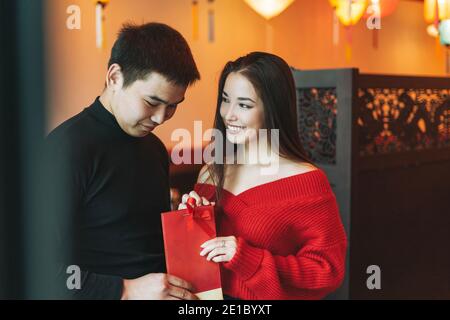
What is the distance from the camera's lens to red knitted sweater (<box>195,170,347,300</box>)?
753 millimetres

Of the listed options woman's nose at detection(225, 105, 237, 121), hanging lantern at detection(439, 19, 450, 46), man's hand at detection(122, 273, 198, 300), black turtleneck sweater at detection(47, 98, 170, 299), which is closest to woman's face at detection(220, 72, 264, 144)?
woman's nose at detection(225, 105, 237, 121)

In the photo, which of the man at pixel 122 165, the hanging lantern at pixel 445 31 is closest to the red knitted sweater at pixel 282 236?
the man at pixel 122 165

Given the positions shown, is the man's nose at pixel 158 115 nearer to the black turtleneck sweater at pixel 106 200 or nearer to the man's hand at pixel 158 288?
the black turtleneck sweater at pixel 106 200

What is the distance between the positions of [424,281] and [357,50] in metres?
0.76

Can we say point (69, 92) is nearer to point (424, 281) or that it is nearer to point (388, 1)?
point (388, 1)

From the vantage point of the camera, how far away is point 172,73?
2.27 feet

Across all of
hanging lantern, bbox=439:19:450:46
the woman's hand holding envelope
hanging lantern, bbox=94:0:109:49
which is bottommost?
the woman's hand holding envelope

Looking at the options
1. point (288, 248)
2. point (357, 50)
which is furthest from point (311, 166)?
point (357, 50)

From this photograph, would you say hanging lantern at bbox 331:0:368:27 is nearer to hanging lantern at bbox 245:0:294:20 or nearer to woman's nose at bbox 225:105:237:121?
hanging lantern at bbox 245:0:294:20

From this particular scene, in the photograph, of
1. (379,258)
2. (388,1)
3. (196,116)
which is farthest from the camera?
(379,258)

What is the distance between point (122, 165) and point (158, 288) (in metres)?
0.17

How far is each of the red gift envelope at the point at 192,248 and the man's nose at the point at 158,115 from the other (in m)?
0.12

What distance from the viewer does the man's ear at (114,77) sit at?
2.22 ft

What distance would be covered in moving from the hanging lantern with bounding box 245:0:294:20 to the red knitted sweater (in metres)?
0.28
